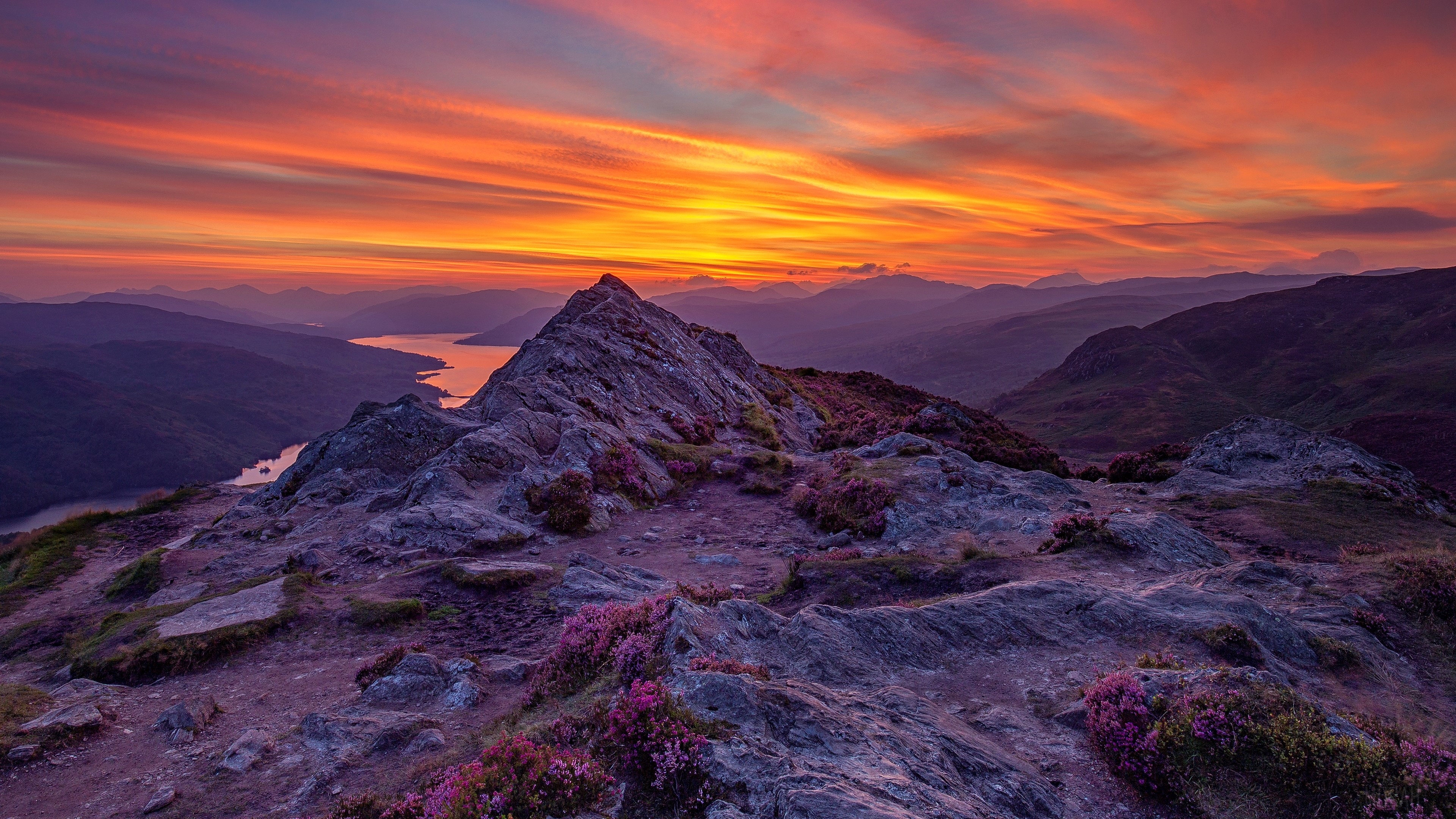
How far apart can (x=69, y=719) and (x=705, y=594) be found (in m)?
10.9

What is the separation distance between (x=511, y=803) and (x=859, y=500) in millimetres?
17254

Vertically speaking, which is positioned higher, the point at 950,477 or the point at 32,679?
the point at 950,477

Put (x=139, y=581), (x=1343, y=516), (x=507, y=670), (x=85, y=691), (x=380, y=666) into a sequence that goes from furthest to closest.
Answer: (x=1343, y=516)
(x=139, y=581)
(x=507, y=670)
(x=380, y=666)
(x=85, y=691)

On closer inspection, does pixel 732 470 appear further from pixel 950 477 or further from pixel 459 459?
pixel 459 459

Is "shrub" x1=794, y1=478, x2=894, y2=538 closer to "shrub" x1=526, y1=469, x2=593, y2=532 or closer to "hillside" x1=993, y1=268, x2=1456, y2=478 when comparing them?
"shrub" x1=526, y1=469, x2=593, y2=532

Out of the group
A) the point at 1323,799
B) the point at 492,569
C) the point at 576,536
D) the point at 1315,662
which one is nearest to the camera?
the point at 1323,799

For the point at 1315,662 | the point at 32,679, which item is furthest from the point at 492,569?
the point at 1315,662

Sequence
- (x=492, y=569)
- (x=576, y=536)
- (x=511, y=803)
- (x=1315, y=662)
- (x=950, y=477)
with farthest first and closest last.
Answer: (x=950, y=477) < (x=576, y=536) < (x=492, y=569) < (x=1315, y=662) < (x=511, y=803)

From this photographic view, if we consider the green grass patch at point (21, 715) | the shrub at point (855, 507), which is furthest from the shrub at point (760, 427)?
the green grass patch at point (21, 715)

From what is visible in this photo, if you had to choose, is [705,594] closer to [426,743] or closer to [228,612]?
[426,743]

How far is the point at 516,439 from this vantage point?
25.7 m

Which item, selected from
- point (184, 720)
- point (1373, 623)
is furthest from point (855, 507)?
point (184, 720)

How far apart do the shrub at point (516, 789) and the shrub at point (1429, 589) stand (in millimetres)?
16962

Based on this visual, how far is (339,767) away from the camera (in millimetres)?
8680
